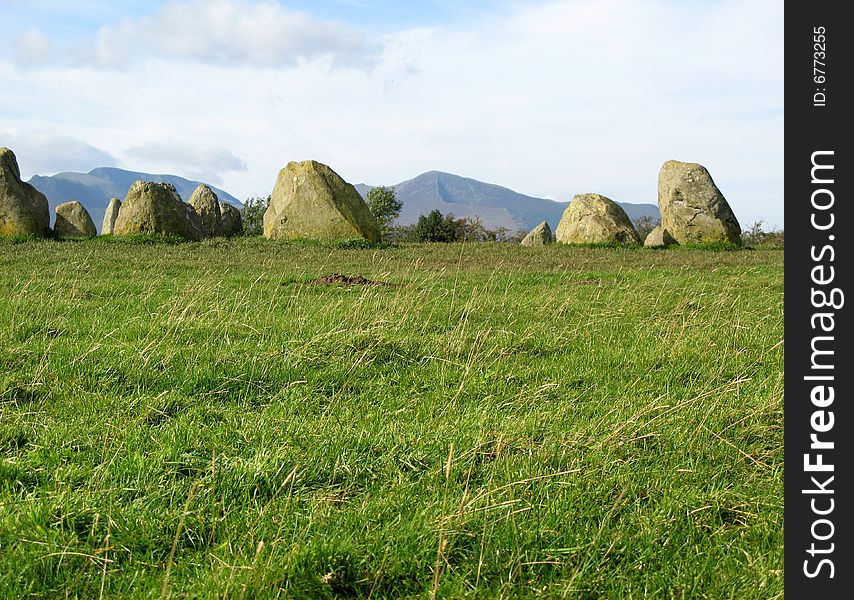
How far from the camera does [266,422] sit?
16.5 feet

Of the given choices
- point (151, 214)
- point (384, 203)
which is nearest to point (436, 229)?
point (151, 214)

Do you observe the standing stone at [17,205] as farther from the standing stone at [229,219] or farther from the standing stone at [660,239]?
the standing stone at [660,239]

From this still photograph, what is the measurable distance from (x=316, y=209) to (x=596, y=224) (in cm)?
1020

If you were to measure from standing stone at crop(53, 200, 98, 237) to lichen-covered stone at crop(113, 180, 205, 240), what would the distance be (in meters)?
11.0

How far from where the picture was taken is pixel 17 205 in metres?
23.8

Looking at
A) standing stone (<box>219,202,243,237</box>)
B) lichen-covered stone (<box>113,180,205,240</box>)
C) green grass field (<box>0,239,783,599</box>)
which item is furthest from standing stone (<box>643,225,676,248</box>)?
green grass field (<box>0,239,783,599</box>)

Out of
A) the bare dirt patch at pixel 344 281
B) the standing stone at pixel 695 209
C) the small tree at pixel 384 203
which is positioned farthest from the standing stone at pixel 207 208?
the small tree at pixel 384 203

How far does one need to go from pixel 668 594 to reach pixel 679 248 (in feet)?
83.6

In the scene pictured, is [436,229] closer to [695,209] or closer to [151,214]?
[695,209]

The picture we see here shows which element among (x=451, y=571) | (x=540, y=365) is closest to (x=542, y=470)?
(x=451, y=571)

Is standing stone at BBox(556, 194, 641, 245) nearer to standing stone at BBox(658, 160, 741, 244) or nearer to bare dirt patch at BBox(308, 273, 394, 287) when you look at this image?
standing stone at BBox(658, 160, 741, 244)

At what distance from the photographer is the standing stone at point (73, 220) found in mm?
34844

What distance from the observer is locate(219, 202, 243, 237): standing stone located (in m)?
36.8
